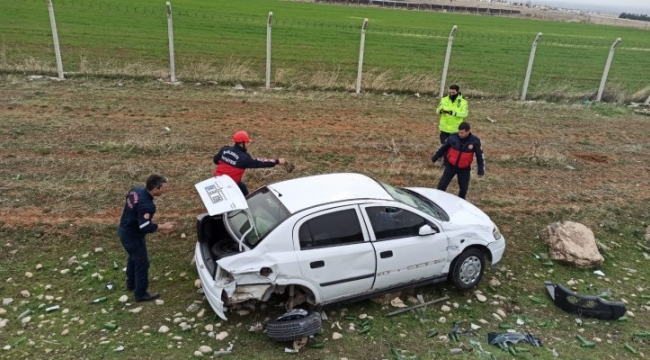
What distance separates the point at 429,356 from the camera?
559cm

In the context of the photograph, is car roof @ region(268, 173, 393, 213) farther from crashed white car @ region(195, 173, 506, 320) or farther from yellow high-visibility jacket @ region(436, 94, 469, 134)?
yellow high-visibility jacket @ region(436, 94, 469, 134)

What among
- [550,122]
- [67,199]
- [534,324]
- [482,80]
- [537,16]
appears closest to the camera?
[534,324]

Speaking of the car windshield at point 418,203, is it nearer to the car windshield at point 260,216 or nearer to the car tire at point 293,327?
the car windshield at point 260,216

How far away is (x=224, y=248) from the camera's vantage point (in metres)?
6.12

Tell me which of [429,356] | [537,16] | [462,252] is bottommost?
[429,356]

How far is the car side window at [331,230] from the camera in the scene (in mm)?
5773

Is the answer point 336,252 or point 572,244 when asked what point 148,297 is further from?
point 572,244

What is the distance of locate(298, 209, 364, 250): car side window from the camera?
18.9 ft

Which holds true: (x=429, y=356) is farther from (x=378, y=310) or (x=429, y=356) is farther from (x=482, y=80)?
(x=482, y=80)

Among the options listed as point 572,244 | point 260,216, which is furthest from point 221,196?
point 572,244

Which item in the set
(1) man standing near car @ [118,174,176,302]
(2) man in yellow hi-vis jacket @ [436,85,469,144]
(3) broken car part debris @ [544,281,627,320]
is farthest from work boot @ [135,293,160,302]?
(2) man in yellow hi-vis jacket @ [436,85,469,144]

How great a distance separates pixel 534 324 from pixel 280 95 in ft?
36.9

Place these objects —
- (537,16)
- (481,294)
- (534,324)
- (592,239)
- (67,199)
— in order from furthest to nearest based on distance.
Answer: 1. (537,16)
2. (67,199)
3. (592,239)
4. (481,294)
5. (534,324)

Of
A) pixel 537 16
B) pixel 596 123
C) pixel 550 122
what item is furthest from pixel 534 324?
pixel 537 16
